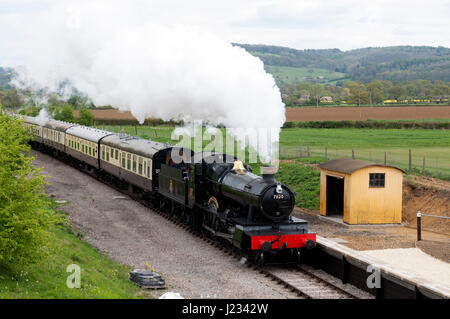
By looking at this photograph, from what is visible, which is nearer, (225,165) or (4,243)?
(4,243)

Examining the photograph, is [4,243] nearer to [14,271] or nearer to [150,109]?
[14,271]

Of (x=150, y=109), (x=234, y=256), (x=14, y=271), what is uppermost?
(x=150, y=109)

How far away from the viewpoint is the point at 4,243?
11.8 meters

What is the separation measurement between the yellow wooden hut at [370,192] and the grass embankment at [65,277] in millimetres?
10334

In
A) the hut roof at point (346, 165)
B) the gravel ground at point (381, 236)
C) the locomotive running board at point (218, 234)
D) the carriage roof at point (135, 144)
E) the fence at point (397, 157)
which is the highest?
the carriage roof at point (135, 144)

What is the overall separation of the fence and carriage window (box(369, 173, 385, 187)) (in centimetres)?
548

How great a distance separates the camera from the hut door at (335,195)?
25.2m

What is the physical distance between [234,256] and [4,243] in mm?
8293

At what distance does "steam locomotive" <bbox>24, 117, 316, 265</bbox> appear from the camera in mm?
16344

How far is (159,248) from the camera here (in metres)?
18.9

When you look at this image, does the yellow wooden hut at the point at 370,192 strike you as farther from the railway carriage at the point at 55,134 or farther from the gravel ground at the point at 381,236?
the railway carriage at the point at 55,134

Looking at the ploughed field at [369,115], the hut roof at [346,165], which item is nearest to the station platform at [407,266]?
the hut roof at [346,165]
